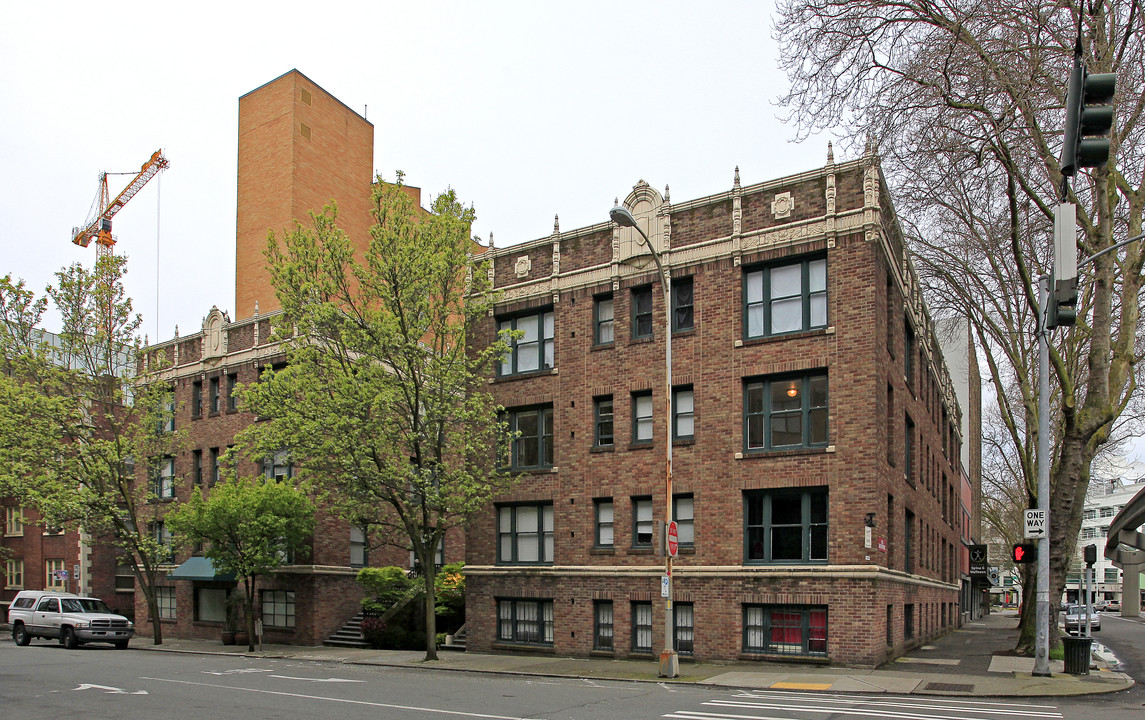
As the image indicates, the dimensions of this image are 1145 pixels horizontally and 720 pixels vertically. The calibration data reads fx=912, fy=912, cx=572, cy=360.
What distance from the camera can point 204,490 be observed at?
38.5m

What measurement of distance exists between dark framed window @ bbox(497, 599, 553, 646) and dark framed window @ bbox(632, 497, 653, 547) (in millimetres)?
3468

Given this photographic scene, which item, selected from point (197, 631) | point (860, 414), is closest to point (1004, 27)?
point (860, 414)

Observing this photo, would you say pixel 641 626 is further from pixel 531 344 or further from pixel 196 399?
pixel 196 399

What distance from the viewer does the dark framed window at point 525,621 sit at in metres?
26.6

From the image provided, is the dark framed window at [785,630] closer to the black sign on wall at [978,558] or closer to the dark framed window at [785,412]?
the dark framed window at [785,412]

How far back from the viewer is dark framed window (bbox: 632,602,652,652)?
80.9 feet

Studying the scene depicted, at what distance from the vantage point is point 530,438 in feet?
91.5

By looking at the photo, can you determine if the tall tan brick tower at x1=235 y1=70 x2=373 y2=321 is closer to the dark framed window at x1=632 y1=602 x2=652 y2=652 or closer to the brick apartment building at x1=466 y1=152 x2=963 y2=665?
the brick apartment building at x1=466 y1=152 x2=963 y2=665

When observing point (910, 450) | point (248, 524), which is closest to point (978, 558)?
point (910, 450)

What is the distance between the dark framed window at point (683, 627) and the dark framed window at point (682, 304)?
294 inches

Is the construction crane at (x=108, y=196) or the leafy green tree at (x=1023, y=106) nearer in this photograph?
the leafy green tree at (x=1023, y=106)

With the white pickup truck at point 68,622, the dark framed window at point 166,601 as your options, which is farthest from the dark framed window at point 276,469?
the dark framed window at point 166,601

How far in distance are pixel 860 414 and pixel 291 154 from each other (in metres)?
33.3

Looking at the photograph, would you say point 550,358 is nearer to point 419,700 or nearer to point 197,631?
point 419,700
